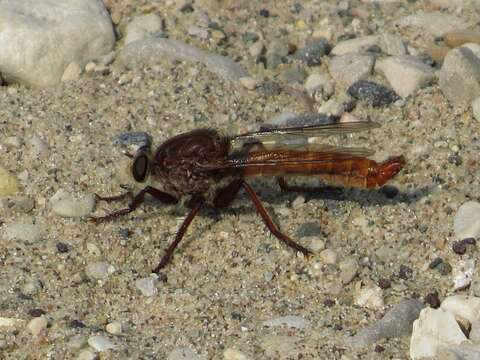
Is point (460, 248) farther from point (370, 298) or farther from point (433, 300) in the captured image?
point (370, 298)

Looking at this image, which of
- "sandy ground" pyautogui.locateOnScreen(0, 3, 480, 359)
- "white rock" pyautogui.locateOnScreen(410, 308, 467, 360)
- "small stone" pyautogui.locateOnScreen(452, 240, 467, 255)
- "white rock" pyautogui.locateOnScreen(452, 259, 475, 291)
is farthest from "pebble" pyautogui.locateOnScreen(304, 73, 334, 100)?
"white rock" pyautogui.locateOnScreen(410, 308, 467, 360)

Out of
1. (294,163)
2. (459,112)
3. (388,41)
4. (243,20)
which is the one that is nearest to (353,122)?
(294,163)

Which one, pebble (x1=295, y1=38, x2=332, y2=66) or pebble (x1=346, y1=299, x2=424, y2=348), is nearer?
pebble (x1=346, y1=299, x2=424, y2=348)

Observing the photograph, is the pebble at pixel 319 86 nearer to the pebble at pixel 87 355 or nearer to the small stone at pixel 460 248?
the small stone at pixel 460 248

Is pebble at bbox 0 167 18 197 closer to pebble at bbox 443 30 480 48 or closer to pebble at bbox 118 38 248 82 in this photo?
pebble at bbox 118 38 248 82

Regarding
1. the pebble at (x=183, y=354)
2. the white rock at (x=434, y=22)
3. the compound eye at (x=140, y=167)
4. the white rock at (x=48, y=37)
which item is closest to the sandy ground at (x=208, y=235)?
the pebble at (x=183, y=354)

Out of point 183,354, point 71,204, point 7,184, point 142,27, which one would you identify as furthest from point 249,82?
point 183,354

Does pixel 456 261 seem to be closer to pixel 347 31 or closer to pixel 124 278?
pixel 124 278
